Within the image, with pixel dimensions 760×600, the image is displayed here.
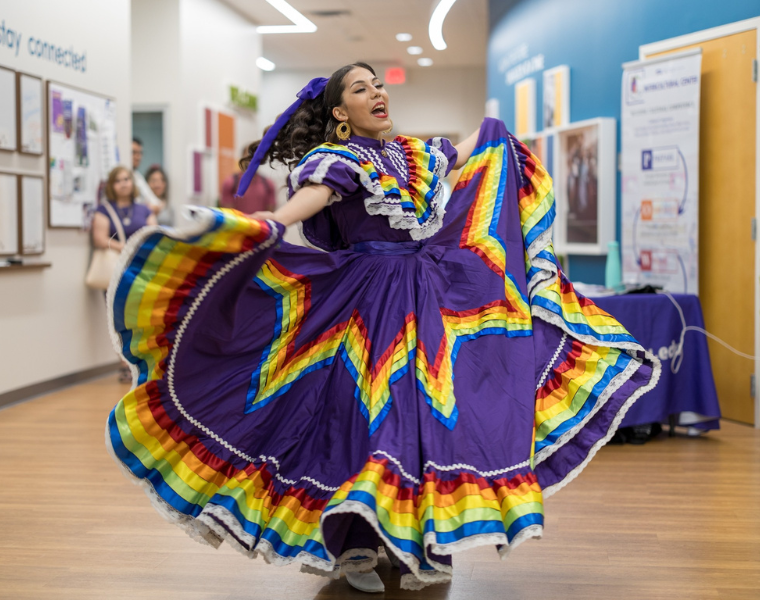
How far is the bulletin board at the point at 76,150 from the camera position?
18.4 ft

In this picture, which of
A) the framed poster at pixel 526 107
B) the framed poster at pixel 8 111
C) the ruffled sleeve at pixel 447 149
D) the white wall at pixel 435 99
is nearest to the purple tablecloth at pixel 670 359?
the ruffled sleeve at pixel 447 149

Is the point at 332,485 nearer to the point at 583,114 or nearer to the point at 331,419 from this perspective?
the point at 331,419

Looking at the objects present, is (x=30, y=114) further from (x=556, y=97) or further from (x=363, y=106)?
(x=556, y=97)

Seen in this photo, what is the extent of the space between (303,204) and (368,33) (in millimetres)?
9697

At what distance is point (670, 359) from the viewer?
4418mm

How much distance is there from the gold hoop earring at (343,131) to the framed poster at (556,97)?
4308mm

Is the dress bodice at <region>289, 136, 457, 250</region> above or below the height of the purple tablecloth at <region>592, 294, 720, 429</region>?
above

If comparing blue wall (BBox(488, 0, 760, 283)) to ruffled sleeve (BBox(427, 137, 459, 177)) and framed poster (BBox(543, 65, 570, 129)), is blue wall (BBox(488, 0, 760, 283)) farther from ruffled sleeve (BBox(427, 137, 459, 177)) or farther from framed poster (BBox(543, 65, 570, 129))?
ruffled sleeve (BBox(427, 137, 459, 177))

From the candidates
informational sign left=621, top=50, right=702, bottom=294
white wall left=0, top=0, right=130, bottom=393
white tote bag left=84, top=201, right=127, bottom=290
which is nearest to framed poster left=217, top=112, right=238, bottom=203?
white wall left=0, top=0, right=130, bottom=393

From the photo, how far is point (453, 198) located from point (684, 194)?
8.44 feet

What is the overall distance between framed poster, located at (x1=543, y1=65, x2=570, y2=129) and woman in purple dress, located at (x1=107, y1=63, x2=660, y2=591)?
4.18 meters

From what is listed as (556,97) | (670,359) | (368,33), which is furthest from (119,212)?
(368,33)

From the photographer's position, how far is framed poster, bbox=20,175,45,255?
5.25m

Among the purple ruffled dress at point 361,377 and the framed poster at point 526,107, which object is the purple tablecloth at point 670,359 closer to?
the purple ruffled dress at point 361,377
